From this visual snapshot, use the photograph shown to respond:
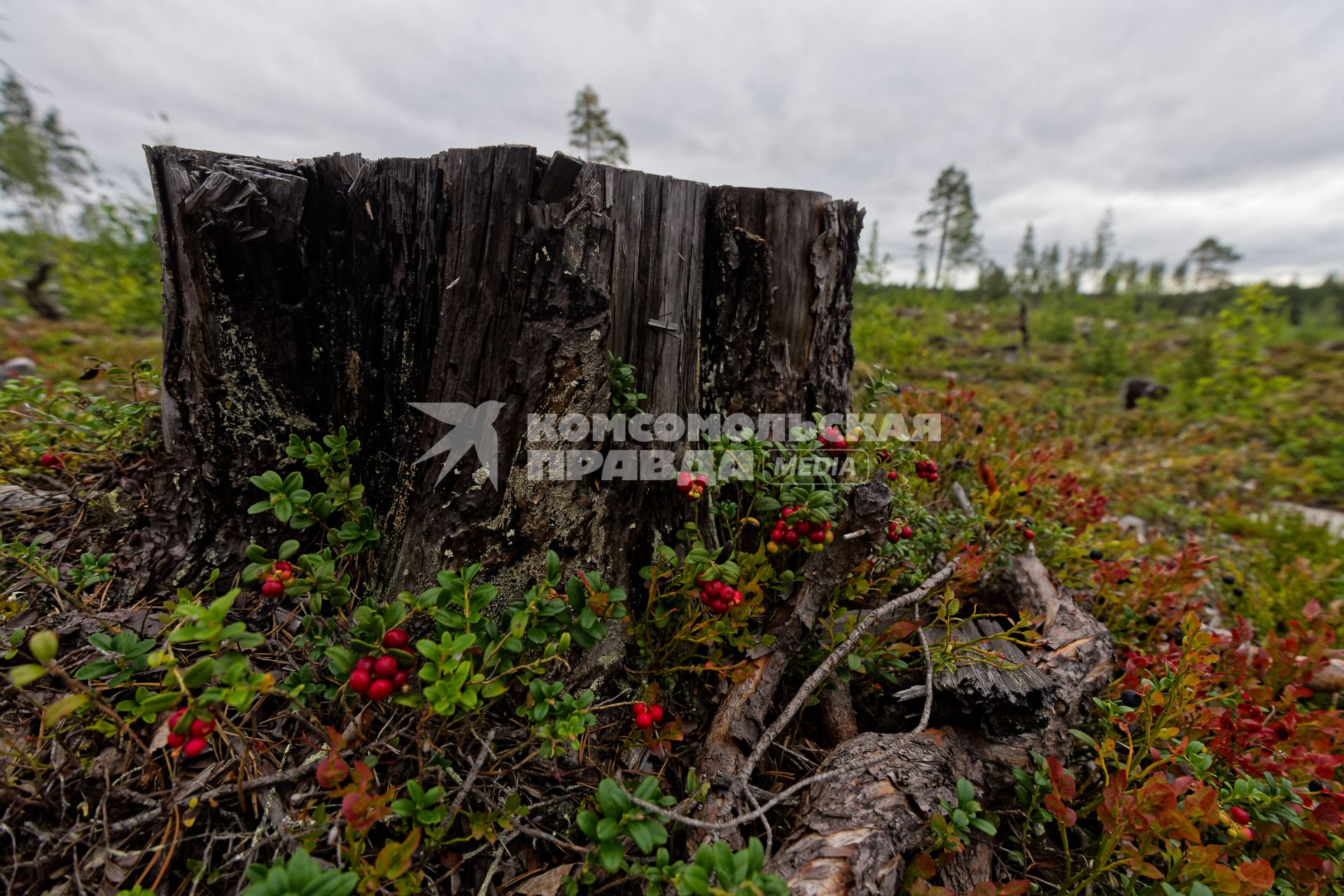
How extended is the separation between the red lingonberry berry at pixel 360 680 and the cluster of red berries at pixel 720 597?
0.90m

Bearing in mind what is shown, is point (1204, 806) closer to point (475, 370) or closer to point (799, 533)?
point (799, 533)

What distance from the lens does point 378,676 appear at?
1.28m

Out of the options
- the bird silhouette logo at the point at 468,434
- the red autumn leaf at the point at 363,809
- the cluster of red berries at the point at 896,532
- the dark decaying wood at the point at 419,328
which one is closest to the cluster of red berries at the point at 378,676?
the red autumn leaf at the point at 363,809

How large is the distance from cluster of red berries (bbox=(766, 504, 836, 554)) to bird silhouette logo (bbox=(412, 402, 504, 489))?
95 centimetres

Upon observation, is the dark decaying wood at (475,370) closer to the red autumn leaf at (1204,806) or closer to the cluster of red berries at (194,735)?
the red autumn leaf at (1204,806)

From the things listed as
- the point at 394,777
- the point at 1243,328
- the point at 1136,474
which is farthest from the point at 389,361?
the point at 1243,328

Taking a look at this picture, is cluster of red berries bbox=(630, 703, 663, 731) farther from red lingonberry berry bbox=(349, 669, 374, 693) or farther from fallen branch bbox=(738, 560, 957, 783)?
red lingonberry berry bbox=(349, 669, 374, 693)

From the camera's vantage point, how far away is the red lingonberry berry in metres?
1.24

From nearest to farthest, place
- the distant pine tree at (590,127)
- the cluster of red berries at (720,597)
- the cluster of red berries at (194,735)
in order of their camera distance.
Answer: the cluster of red berries at (194,735) < the cluster of red berries at (720,597) < the distant pine tree at (590,127)

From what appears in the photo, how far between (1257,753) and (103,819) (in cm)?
330

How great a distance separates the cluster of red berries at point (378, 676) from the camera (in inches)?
48.9

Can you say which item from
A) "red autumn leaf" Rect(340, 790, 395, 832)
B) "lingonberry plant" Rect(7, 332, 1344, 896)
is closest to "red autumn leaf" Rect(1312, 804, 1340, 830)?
"lingonberry plant" Rect(7, 332, 1344, 896)

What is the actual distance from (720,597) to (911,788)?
0.77m

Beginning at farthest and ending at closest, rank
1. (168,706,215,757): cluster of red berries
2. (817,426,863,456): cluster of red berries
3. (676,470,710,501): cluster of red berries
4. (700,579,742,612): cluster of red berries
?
(817,426,863,456): cluster of red berries < (676,470,710,501): cluster of red berries < (700,579,742,612): cluster of red berries < (168,706,215,757): cluster of red berries
